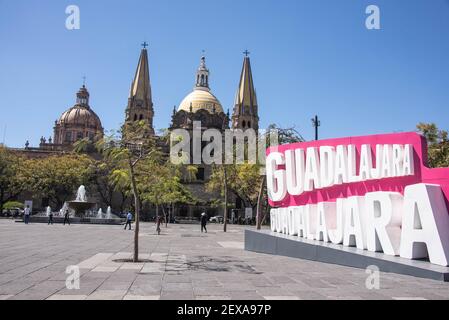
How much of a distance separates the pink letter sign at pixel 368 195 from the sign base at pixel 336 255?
1.64 ft

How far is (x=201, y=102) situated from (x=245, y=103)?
927 cm

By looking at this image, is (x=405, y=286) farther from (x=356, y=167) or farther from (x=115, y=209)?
(x=115, y=209)

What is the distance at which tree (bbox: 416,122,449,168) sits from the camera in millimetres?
32156

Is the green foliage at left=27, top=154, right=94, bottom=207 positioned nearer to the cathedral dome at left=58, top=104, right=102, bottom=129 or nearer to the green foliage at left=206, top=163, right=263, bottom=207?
the green foliage at left=206, top=163, right=263, bottom=207

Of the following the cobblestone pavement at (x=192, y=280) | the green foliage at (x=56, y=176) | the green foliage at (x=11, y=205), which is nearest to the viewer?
the cobblestone pavement at (x=192, y=280)

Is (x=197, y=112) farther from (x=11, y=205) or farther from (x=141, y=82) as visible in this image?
(x=11, y=205)

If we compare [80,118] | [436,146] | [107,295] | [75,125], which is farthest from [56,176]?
[107,295]

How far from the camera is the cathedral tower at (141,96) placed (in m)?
80.6

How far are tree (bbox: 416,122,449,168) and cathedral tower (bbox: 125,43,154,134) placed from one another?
5426 centimetres

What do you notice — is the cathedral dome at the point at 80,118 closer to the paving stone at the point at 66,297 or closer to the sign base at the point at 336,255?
the sign base at the point at 336,255

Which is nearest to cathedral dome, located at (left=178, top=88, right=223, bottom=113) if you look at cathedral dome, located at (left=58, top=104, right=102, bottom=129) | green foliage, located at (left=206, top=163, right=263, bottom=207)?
cathedral dome, located at (left=58, top=104, right=102, bottom=129)

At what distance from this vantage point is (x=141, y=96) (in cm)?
8100

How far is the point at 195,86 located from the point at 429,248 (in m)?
86.8

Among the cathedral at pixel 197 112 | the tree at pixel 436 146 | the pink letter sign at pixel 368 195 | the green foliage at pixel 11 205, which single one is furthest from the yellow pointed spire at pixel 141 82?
the pink letter sign at pixel 368 195
